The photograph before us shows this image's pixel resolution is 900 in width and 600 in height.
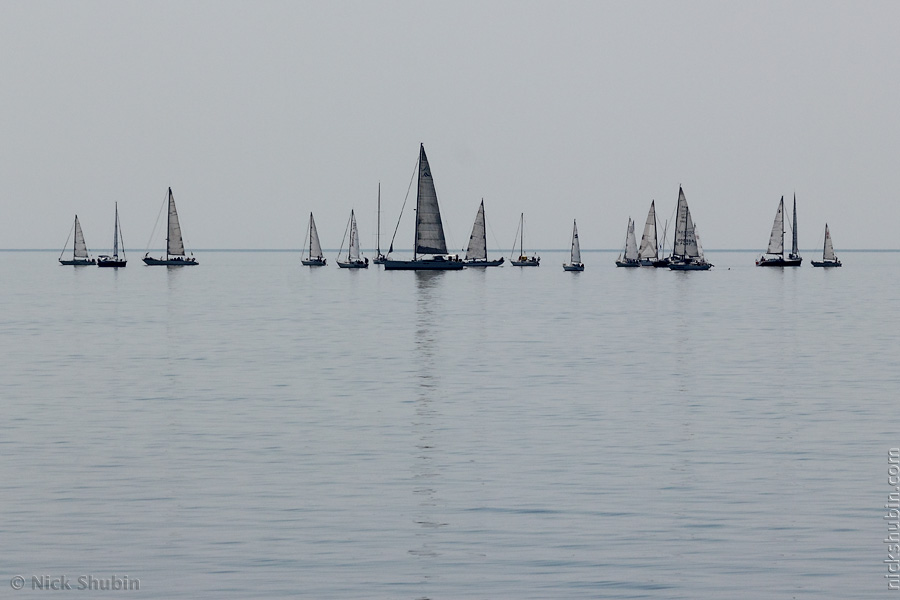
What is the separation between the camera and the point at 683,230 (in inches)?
7672

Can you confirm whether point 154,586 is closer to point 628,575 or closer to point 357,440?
point 628,575

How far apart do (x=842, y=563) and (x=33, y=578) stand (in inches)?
427

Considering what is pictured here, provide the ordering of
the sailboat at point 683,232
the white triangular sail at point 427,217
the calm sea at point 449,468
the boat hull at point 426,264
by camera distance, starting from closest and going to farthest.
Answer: the calm sea at point 449,468
the white triangular sail at point 427,217
the boat hull at point 426,264
the sailboat at point 683,232

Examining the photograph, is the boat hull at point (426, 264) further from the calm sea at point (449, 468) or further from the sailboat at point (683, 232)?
the calm sea at point (449, 468)

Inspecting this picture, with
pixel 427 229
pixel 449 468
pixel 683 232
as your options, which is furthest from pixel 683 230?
pixel 449 468

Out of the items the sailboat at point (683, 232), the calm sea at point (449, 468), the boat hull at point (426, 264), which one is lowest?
the calm sea at point (449, 468)

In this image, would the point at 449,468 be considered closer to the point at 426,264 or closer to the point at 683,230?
the point at 426,264

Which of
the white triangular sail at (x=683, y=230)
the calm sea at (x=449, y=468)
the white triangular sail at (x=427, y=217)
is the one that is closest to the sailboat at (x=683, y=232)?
the white triangular sail at (x=683, y=230)

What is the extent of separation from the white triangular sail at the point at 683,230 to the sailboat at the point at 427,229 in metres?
37.6

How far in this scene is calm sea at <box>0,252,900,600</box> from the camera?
1738 cm

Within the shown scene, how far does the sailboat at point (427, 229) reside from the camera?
164 m

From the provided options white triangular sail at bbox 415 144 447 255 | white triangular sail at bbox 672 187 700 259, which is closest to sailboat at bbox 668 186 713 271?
white triangular sail at bbox 672 187 700 259

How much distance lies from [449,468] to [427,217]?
465 feet

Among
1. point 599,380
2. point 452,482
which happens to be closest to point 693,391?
point 599,380
